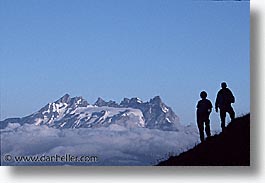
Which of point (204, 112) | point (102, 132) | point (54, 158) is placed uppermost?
point (204, 112)

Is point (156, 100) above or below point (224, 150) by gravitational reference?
above

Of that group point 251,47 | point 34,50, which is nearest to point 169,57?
point 251,47

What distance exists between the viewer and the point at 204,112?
369cm

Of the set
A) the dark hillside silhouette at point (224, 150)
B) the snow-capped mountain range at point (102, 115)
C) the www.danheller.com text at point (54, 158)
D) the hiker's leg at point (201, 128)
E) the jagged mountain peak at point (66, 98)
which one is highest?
the jagged mountain peak at point (66, 98)

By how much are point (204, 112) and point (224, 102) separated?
11 centimetres

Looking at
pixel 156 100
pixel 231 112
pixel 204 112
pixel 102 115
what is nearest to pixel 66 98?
pixel 102 115

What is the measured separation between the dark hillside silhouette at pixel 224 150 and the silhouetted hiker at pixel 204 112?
0.06 m

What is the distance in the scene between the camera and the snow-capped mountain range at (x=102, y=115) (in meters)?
3.66

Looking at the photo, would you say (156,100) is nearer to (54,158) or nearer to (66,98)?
(66,98)

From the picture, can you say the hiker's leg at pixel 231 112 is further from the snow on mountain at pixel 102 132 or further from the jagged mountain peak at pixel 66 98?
the jagged mountain peak at pixel 66 98

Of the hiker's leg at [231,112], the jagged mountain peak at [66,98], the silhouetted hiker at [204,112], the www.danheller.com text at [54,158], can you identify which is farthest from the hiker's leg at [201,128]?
the jagged mountain peak at [66,98]

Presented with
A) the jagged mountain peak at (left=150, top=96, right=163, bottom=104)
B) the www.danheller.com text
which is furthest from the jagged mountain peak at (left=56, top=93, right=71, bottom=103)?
the jagged mountain peak at (left=150, top=96, right=163, bottom=104)

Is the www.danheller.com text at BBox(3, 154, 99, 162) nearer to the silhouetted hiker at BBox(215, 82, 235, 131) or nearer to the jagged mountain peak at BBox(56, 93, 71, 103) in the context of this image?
the jagged mountain peak at BBox(56, 93, 71, 103)

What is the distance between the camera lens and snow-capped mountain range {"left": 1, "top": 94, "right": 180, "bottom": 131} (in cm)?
366
